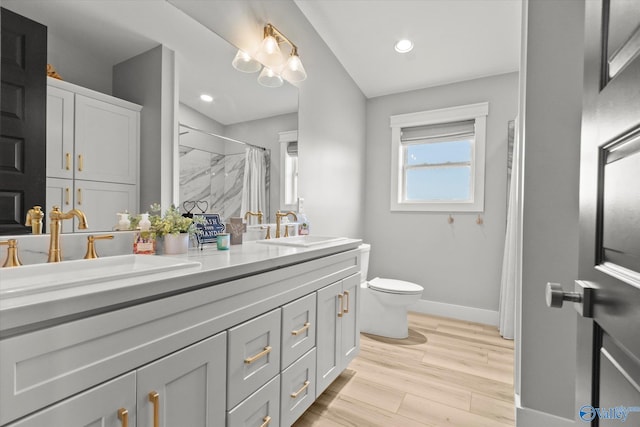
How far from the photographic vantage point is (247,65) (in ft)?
6.04

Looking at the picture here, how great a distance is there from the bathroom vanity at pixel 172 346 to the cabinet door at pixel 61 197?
47 cm

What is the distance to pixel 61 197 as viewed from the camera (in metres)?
1.05

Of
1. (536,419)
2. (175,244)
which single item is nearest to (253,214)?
(175,244)

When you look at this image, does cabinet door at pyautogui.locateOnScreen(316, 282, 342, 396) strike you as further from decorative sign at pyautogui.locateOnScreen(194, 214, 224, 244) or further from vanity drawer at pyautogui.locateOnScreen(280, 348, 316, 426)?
decorative sign at pyautogui.locateOnScreen(194, 214, 224, 244)

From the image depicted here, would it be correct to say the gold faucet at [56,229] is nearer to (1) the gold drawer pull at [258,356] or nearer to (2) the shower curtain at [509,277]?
(1) the gold drawer pull at [258,356]

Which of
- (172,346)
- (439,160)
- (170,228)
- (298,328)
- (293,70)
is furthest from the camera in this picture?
(439,160)

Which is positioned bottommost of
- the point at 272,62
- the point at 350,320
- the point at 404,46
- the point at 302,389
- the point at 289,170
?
the point at 302,389

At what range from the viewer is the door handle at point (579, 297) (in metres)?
0.55

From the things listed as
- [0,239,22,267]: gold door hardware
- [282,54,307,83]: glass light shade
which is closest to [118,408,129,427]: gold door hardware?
[0,239,22,267]: gold door hardware

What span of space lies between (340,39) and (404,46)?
563 mm

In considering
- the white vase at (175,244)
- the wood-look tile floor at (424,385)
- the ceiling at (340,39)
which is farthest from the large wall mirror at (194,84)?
the wood-look tile floor at (424,385)

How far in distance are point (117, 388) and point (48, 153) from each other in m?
0.82

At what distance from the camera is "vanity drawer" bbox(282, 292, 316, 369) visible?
4.21 feet

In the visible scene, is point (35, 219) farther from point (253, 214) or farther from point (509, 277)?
point (509, 277)
